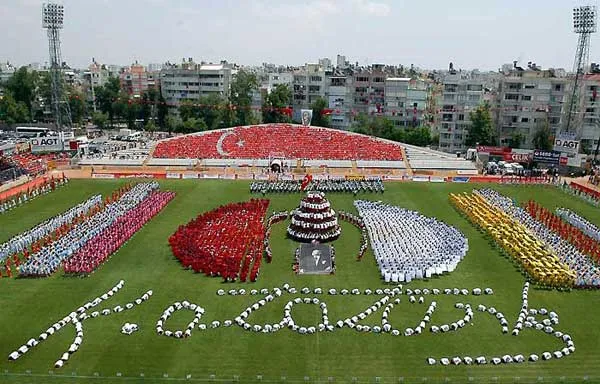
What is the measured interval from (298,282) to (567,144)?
49.5 meters

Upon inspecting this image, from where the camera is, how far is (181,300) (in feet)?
92.5

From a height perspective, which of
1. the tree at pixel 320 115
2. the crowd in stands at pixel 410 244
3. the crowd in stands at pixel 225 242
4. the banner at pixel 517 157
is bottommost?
the crowd in stands at pixel 225 242

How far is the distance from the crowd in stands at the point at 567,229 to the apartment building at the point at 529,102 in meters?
36.7

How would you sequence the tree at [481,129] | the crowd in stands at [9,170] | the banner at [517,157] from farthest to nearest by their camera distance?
the tree at [481,129] → the banner at [517,157] → the crowd in stands at [9,170]

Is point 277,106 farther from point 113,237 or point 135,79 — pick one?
point 113,237

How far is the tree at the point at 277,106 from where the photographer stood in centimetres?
9856

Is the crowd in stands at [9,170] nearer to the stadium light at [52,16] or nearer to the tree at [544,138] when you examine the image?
the stadium light at [52,16]

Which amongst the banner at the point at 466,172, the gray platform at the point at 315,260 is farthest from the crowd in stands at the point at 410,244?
the banner at the point at 466,172

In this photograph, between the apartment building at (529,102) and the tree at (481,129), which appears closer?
the apartment building at (529,102)

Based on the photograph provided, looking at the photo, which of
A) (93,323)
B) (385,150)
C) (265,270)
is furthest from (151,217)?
(385,150)

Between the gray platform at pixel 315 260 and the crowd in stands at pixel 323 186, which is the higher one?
the crowd in stands at pixel 323 186

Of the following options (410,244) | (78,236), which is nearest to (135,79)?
(78,236)

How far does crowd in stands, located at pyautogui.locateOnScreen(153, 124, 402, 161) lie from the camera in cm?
7119

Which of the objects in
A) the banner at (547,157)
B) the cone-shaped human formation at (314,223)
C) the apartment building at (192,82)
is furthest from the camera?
the apartment building at (192,82)
